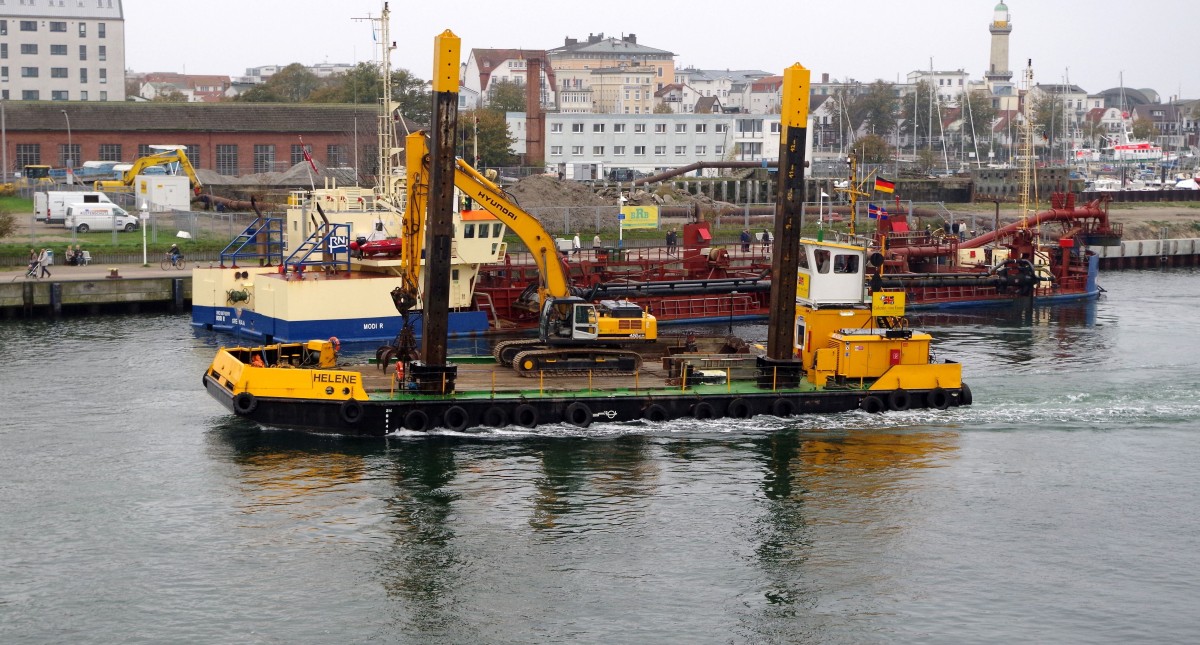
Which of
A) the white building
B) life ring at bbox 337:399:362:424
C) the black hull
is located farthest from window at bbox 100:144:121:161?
life ring at bbox 337:399:362:424

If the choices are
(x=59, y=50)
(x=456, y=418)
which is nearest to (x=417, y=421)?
(x=456, y=418)

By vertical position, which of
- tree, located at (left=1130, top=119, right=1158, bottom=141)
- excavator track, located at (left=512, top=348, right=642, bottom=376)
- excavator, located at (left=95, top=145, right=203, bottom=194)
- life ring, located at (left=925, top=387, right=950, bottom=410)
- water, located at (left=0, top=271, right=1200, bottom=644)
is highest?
tree, located at (left=1130, top=119, right=1158, bottom=141)

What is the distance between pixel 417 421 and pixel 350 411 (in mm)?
1536

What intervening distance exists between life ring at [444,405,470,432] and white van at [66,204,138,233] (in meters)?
37.7

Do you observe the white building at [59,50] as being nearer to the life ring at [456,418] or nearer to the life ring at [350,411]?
the life ring at [350,411]

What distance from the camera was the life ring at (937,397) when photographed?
3334 cm

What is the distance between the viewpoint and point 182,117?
90.7 meters

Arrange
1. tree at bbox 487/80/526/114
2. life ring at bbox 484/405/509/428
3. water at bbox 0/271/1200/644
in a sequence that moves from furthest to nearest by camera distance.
Answer: tree at bbox 487/80/526/114 < life ring at bbox 484/405/509/428 < water at bbox 0/271/1200/644

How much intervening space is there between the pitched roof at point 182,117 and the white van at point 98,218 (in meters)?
26.7

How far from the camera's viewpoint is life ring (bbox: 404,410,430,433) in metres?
30.7

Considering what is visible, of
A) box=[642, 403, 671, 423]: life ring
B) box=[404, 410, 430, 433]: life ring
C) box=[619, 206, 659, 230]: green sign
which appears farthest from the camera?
box=[619, 206, 659, 230]: green sign

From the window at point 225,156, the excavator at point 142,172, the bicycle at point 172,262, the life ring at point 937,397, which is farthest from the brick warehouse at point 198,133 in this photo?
the life ring at point 937,397

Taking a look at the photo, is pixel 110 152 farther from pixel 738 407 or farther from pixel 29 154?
pixel 738 407

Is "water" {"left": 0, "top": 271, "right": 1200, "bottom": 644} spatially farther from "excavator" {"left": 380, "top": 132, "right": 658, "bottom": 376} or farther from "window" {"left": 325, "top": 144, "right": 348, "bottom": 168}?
"window" {"left": 325, "top": 144, "right": 348, "bottom": 168}
